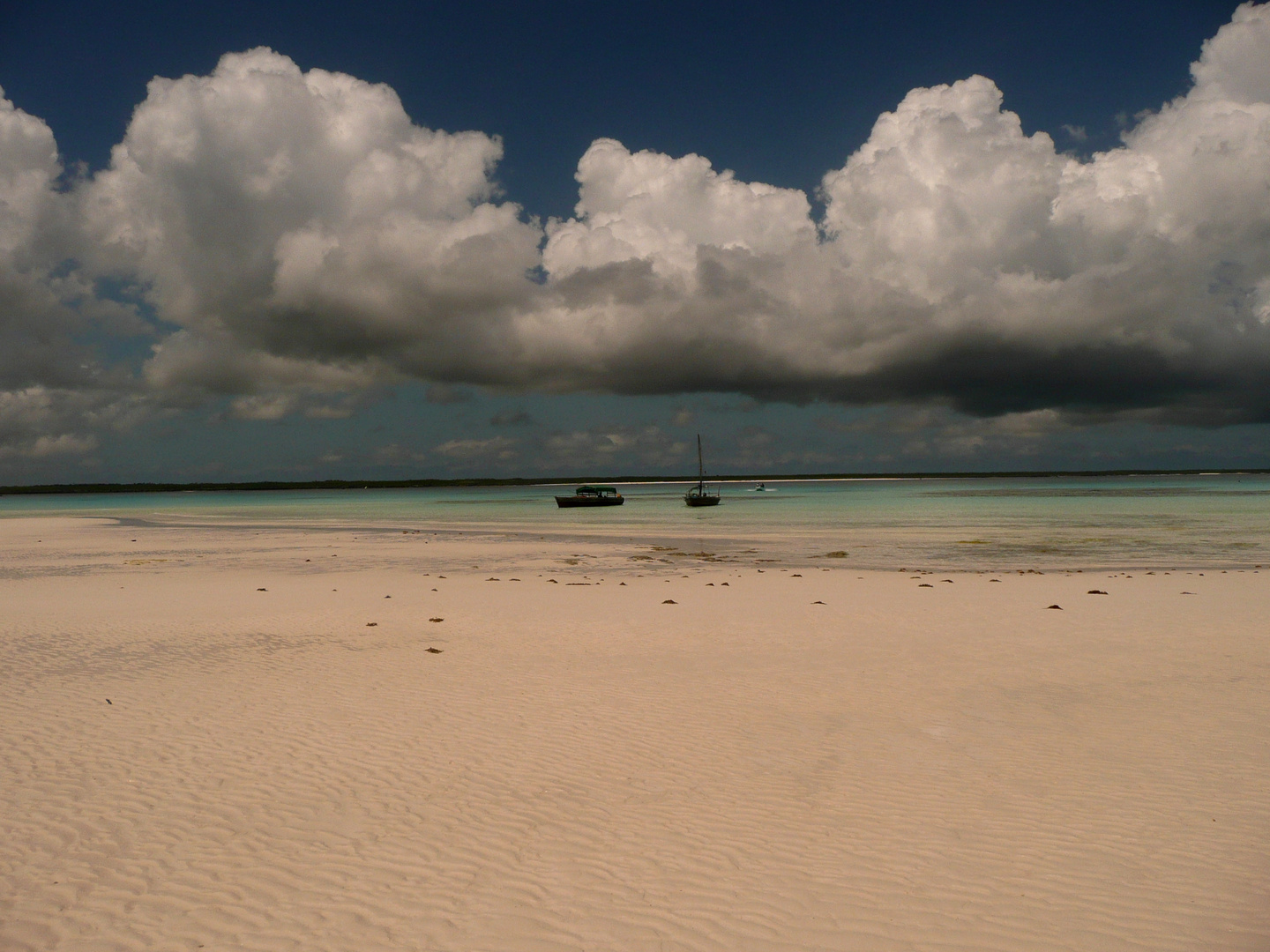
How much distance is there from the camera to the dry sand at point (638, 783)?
624cm

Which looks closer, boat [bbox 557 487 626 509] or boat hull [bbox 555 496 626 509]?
boat hull [bbox 555 496 626 509]

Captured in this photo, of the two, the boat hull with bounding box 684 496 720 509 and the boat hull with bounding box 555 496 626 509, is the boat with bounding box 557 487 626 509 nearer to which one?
the boat hull with bounding box 555 496 626 509

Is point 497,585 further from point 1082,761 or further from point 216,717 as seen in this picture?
point 1082,761

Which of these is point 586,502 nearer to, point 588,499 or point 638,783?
point 588,499

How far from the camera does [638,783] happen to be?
901 cm

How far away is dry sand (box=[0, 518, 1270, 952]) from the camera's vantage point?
624cm

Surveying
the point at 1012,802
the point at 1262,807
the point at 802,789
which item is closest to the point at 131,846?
the point at 802,789

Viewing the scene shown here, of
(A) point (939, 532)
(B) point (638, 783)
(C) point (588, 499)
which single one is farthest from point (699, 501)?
(B) point (638, 783)

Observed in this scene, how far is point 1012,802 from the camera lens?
27.3ft

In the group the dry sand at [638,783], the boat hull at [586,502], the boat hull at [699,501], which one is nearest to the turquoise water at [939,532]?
the boat hull at [699,501]

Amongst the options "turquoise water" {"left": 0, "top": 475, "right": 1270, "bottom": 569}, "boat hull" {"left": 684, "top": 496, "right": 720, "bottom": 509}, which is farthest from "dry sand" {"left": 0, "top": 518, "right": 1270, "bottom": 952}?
"boat hull" {"left": 684, "top": 496, "right": 720, "bottom": 509}

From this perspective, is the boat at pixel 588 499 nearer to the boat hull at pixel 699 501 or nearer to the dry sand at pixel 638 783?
the boat hull at pixel 699 501

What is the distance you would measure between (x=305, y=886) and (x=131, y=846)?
79.2 inches

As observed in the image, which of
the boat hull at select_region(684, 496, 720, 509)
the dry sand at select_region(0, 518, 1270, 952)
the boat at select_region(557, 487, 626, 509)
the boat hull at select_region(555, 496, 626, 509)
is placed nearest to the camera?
the dry sand at select_region(0, 518, 1270, 952)
